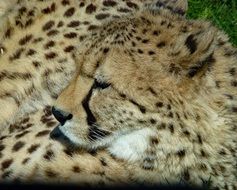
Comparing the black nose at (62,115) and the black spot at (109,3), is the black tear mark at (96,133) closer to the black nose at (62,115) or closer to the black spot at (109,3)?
the black nose at (62,115)

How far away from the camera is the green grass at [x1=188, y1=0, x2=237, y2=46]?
574cm

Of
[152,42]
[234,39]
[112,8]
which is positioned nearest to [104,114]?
[152,42]

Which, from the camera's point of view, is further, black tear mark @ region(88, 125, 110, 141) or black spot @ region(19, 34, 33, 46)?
black spot @ region(19, 34, 33, 46)

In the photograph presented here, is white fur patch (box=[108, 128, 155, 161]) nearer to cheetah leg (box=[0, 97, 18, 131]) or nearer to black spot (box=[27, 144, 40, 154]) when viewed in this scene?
black spot (box=[27, 144, 40, 154])

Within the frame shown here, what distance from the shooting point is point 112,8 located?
15.1 ft

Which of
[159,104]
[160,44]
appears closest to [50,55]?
[160,44]

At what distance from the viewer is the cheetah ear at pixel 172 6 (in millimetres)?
4188

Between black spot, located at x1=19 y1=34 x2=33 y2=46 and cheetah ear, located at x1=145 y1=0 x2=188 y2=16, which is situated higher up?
cheetah ear, located at x1=145 y1=0 x2=188 y2=16

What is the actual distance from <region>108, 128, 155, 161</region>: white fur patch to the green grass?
2063mm

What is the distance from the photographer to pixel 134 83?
12.1 ft

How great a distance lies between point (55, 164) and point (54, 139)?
5.9 inches

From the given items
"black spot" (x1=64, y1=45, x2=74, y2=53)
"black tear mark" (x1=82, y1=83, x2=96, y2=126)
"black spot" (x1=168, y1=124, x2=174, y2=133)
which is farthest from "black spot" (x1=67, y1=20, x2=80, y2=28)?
"black spot" (x1=168, y1=124, x2=174, y2=133)

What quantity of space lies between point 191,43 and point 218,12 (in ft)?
7.57

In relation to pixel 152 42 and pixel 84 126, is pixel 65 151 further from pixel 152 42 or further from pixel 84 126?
pixel 152 42
